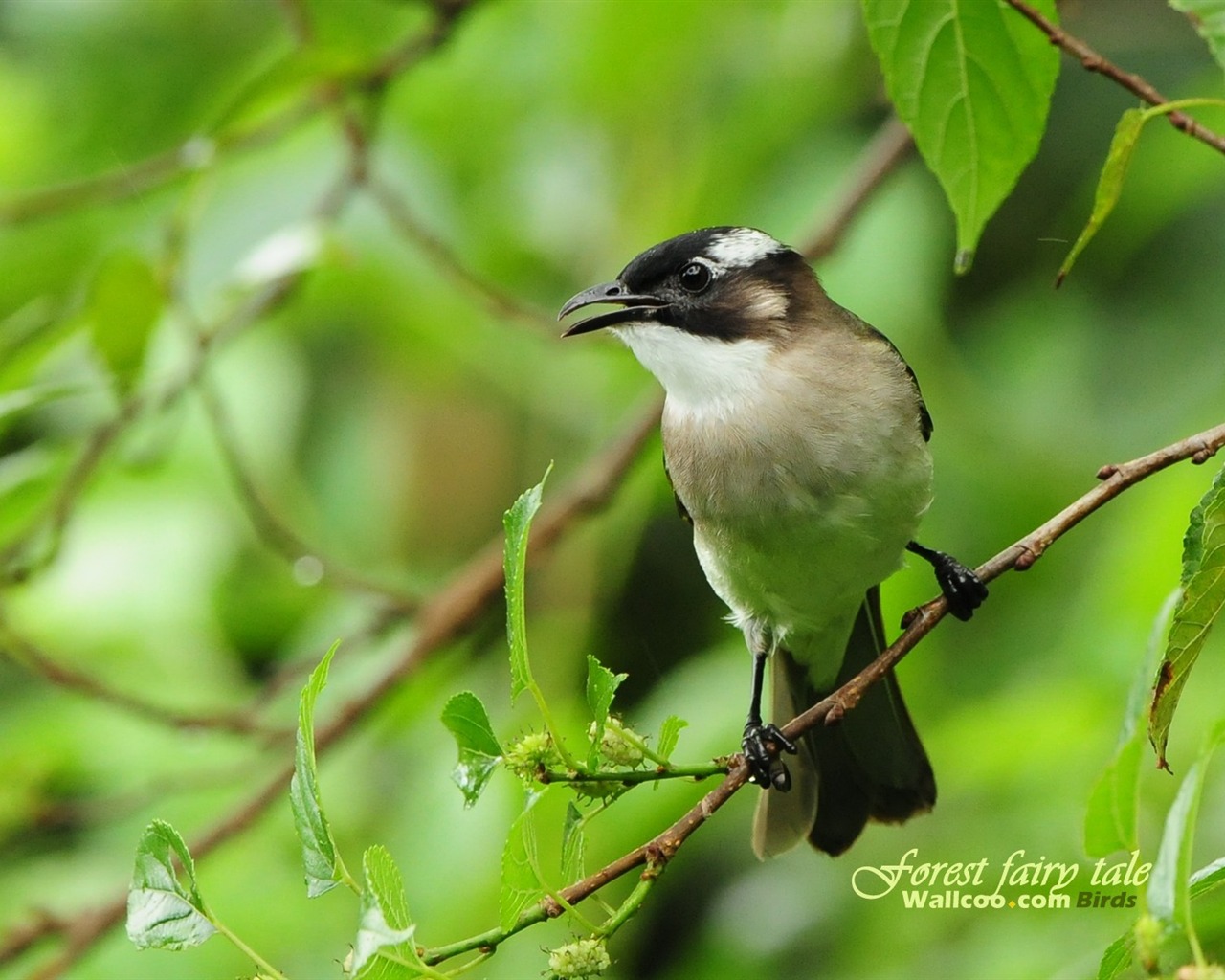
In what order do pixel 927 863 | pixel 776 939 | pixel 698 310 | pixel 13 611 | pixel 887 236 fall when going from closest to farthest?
pixel 698 310
pixel 927 863
pixel 776 939
pixel 887 236
pixel 13 611

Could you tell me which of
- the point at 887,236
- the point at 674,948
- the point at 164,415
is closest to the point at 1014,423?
the point at 887,236

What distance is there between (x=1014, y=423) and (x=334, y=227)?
213 centimetres

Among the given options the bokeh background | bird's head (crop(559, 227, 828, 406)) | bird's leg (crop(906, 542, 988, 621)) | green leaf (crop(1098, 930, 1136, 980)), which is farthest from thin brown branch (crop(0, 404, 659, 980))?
green leaf (crop(1098, 930, 1136, 980))

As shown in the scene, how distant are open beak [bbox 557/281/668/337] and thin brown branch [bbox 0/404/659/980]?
0.81 metres

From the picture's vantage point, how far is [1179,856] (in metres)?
1.44

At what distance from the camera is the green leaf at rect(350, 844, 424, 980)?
1622mm

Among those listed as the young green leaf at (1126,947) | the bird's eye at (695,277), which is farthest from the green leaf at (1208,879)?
the bird's eye at (695,277)

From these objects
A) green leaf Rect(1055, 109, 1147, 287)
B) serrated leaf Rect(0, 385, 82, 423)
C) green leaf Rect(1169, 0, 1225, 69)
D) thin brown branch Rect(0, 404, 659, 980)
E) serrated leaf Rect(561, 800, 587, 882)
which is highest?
green leaf Rect(1169, 0, 1225, 69)

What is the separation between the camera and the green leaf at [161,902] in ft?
6.22

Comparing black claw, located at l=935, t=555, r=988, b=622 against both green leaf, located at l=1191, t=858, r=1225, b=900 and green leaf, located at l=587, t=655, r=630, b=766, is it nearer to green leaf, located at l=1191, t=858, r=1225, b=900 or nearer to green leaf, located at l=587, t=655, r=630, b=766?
green leaf, located at l=1191, t=858, r=1225, b=900

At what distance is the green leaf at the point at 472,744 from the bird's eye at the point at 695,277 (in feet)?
5.67

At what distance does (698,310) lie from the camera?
349 cm

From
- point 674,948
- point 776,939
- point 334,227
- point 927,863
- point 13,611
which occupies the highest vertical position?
point 334,227

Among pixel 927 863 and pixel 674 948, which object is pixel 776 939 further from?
pixel 674 948
